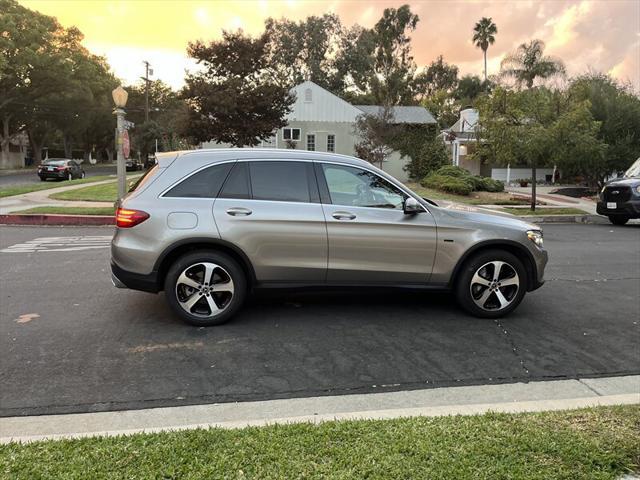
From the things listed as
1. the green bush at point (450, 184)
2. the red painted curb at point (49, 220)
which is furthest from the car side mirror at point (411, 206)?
the green bush at point (450, 184)

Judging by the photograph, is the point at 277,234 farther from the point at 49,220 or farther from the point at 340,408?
the point at 49,220

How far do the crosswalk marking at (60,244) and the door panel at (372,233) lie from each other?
6.28 m

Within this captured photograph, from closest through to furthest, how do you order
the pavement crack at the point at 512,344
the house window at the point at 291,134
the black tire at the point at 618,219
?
the pavement crack at the point at 512,344
the black tire at the point at 618,219
the house window at the point at 291,134

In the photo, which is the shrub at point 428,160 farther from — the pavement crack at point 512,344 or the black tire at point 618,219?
the pavement crack at point 512,344

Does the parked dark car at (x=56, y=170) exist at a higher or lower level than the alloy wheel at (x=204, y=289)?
higher

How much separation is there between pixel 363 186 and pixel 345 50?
189 feet

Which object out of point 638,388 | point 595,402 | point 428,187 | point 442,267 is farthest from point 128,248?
point 428,187

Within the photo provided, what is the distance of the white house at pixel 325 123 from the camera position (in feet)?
120

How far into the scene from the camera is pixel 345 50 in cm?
5897

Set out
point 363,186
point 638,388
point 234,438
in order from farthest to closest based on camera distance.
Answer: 1. point 363,186
2. point 638,388
3. point 234,438

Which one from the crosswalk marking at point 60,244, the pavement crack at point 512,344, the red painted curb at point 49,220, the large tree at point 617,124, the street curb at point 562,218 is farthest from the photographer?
the large tree at point 617,124

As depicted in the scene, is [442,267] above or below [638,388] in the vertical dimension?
above

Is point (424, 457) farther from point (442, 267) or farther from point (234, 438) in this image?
point (442, 267)

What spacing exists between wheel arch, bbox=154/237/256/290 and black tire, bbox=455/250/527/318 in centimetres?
220
